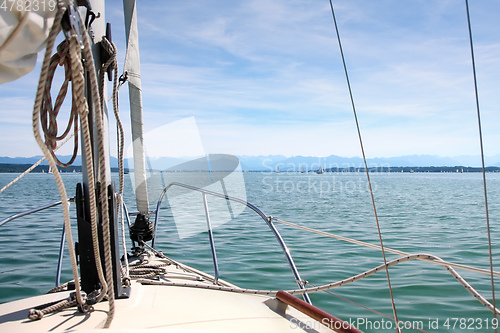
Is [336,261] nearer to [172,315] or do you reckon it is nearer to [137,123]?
[137,123]

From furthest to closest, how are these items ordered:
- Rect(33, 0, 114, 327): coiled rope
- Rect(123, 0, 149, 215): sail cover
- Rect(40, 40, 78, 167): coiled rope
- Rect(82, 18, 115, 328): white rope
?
1. Rect(123, 0, 149, 215): sail cover
2. Rect(40, 40, 78, 167): coiled rope
3. Rect(82, 18, 115, 328): white rope
4. Rect(33, 0, 114, 327): coiled rope

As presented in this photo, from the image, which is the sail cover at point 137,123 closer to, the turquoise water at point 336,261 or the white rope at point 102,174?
the turquoise water at point 336,261

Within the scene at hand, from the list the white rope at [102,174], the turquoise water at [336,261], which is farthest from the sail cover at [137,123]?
the white rope at [102,174]

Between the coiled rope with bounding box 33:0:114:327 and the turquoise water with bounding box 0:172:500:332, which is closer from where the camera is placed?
the coiled rope with bounding box 33:0:114:327

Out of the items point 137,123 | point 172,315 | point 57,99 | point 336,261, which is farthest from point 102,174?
point 336,261

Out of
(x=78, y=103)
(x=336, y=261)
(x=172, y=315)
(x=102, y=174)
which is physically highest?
(x=78, y=103)

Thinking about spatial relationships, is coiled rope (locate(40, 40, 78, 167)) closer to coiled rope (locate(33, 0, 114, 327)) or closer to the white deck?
coiled rope (locate(33, 0, 114, 327))

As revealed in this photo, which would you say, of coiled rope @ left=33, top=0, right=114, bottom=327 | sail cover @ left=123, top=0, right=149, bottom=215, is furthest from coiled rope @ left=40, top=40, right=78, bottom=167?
sail cover @ left=123, top=0, right=149, bottom=215

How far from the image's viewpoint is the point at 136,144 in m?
3.85

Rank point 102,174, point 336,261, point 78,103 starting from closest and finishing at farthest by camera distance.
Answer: point 78,103
point 102,174
point 336,261

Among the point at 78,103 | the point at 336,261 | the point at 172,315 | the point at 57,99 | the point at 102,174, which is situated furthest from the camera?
the point at 336,261

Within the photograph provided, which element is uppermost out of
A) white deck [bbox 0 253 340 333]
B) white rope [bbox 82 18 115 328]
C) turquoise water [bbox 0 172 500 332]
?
white rope [bbox 82 18 115 328]

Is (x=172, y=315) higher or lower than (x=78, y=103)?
lower

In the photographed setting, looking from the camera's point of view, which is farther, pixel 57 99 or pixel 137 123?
pixel 137 123
